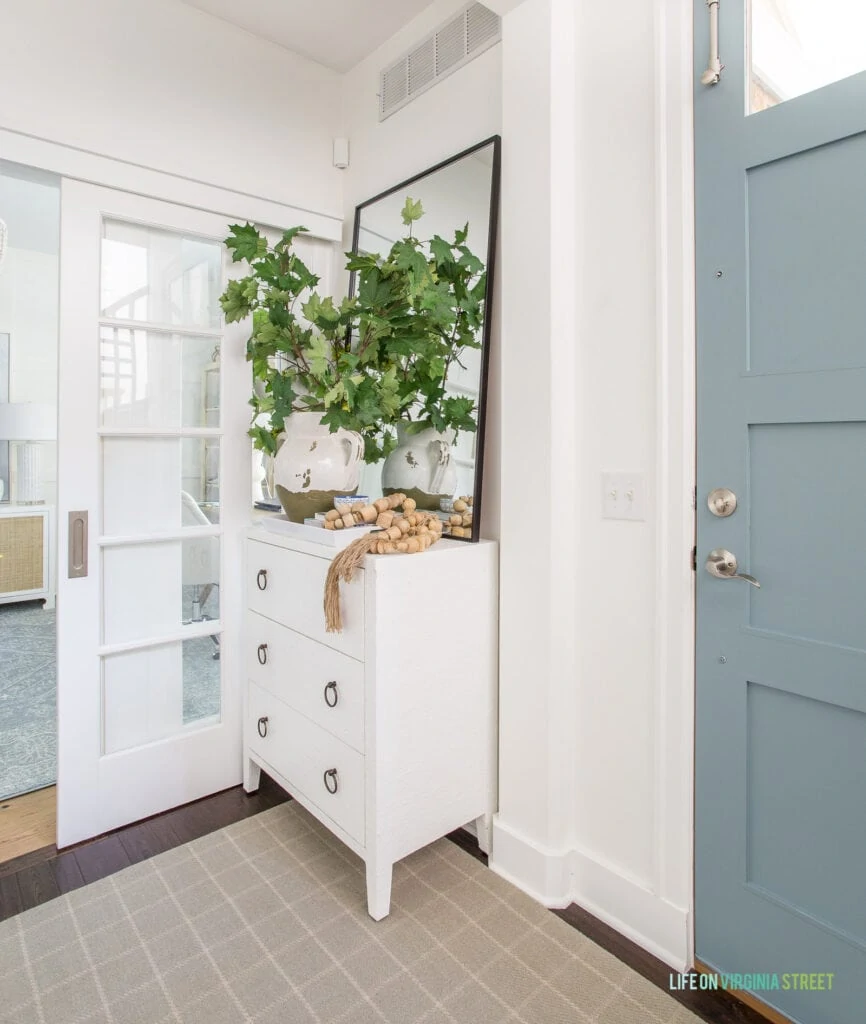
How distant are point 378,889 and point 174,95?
2.49 m

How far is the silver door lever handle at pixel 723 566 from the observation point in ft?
4.51

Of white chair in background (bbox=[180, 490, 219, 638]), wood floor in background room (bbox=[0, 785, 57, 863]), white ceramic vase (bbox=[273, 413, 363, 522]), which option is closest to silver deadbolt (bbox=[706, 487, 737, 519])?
white ceramic vase (bbox=[273, 413, 363, 522])

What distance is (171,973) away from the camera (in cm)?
146

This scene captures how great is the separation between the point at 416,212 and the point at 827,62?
1.03 meters

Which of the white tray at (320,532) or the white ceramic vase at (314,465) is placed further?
the white ceramic vase at (314,465)

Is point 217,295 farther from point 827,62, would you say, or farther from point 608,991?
point 608,991

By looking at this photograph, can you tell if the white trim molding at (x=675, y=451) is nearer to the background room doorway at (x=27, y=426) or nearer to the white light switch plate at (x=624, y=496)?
the white light switch plate at (x=624, y=496)

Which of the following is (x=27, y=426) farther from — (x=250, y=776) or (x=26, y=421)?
(x=250, y=776)

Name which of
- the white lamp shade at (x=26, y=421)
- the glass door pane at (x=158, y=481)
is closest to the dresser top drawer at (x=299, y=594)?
the glass door pane at (x=158, y=481)

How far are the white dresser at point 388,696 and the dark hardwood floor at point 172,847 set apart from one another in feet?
0.98

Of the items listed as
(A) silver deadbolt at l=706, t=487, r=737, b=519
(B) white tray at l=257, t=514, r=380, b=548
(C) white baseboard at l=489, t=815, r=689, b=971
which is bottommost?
(C) white baseboard at l=489, t=815, r=689, b=971

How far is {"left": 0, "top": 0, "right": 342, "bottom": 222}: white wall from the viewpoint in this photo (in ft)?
5.96

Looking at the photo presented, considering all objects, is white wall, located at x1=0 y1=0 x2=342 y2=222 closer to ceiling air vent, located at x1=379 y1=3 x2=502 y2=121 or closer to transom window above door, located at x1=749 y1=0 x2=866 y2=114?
ceiling air vent, located at x1=379 y1=3 x2=502 y2=121

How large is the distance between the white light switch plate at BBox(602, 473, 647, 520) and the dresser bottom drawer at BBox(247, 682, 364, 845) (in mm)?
932
